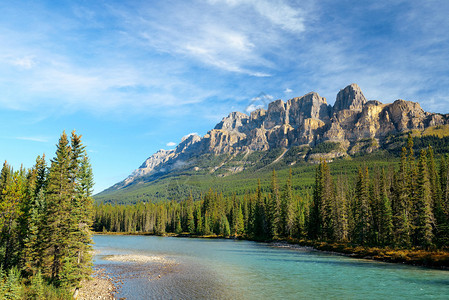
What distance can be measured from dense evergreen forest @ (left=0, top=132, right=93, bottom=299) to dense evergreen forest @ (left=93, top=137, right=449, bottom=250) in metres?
59.3

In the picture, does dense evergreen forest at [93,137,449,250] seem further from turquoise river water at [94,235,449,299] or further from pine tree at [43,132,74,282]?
pine tree at [43,132,74,282]

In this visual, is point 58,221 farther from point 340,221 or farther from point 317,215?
point 317,215

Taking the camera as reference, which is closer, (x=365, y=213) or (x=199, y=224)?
(x=365, y=213)

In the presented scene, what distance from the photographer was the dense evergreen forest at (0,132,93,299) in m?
29.0

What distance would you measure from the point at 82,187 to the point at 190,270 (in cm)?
2034

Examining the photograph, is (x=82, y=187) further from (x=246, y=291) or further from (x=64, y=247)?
(x=246, y=291)

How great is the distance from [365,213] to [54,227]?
6707 cm

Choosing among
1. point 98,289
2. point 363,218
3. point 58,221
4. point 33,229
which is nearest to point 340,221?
point 363,218

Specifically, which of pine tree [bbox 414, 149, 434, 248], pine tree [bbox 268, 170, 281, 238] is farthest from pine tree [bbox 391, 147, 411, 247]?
pine tree [bbox 268, 170, 281, 238]

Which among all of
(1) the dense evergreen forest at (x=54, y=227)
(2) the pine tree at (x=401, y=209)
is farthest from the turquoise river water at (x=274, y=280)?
(2) the pine tree at (x=401, y=209)

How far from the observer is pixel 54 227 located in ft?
97.9

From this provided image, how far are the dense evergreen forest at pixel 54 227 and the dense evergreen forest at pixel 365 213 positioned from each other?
59339 mm

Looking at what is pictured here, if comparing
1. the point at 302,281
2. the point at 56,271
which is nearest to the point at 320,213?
the point at 302,281

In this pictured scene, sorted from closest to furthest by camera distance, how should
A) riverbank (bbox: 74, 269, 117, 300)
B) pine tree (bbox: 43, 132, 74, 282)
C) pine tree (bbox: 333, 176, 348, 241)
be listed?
1. riverbank (bbox: 74, 269, 117, 300)
2. pine tree (bbox: 43, 132, 74, 282)
3. pine tree (bbox: 333, 176, 348, 241)
